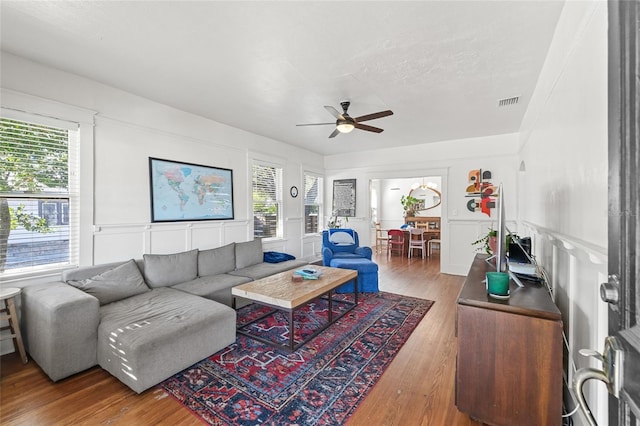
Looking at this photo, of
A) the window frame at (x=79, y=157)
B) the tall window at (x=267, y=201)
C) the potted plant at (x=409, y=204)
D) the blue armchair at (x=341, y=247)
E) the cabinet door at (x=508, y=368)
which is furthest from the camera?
the potted plant at (x=409, y=204)

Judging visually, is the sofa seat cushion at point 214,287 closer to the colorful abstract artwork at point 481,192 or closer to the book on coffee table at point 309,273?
the book on coffee table at point 309,273

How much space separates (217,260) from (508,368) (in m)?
3.40

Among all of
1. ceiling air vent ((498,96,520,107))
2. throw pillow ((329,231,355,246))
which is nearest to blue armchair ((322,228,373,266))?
throw pillow ((329,231,355,246))

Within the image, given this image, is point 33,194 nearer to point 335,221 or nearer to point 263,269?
point 263,269

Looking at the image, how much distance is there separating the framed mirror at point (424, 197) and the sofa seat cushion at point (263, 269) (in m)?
6.58

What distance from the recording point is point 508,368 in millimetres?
1504

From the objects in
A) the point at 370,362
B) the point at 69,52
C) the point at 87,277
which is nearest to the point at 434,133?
the point at 370,362

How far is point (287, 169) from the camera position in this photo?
19.0 ft

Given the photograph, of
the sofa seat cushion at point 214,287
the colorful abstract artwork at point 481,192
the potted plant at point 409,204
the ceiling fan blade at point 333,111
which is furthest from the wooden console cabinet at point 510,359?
the potted plant at point 409,204

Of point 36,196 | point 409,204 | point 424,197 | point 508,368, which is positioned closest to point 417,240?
point 409,204

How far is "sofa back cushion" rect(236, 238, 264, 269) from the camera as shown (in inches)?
164

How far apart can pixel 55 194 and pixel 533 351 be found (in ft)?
13.3

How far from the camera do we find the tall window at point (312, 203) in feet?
21.4

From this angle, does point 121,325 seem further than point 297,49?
No
